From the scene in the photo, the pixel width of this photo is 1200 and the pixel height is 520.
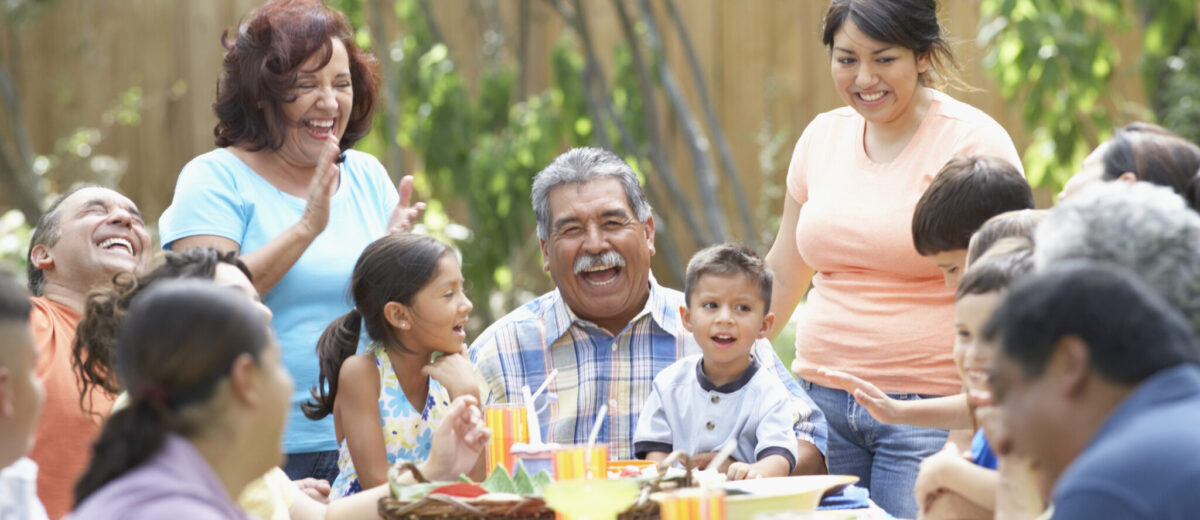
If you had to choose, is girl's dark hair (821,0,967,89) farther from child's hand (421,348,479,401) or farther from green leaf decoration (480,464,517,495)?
green leaf decoration (480,464,517,495)

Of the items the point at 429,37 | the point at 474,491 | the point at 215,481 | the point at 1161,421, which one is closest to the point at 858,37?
the point at 474,491

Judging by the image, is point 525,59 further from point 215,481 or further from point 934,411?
point 215,481

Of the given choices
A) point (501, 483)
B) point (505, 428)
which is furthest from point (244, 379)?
point (505, 428)

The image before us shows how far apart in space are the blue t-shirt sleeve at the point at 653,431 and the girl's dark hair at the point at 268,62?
1.18 meters

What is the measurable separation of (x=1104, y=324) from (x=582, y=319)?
1.94 m

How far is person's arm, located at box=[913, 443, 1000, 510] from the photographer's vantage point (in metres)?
2.03

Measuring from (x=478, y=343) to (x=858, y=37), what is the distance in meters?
1.27

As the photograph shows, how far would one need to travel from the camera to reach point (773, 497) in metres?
2.24

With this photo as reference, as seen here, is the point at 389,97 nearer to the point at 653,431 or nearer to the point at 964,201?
the point at 653,431

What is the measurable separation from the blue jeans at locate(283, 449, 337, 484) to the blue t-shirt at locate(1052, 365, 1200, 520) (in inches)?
80.8

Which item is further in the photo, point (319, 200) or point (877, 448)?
point (877, 448)

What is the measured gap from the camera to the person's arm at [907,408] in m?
2.40

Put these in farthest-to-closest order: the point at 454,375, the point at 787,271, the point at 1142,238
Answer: the point at 787,271
the point at 454,375
the point at 1142,238

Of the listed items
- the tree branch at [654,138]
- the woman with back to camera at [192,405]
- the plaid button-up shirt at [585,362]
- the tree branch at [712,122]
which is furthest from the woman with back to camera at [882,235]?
the tree branch at [712,122]
